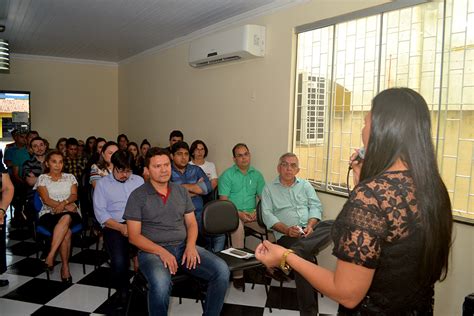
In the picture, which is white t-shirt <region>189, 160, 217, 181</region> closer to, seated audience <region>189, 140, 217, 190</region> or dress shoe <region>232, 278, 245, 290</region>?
seated audience <region>189, 140, 217, 190</region>

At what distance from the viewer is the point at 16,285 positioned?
3549 mm

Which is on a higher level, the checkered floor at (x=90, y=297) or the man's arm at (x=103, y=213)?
the man's arm at (x=103, y=213)

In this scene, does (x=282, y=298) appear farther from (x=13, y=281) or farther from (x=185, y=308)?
(x=13, y=281)

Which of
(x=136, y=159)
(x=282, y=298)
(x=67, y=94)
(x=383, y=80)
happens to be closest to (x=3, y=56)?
(x=136, y=159)

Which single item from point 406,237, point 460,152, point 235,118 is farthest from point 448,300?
point 235,118

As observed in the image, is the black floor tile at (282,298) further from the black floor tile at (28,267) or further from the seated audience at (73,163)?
the seated audience at (73,163)

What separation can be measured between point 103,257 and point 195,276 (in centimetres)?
194

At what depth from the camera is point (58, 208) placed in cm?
383

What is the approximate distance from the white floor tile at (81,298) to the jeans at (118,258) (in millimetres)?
248

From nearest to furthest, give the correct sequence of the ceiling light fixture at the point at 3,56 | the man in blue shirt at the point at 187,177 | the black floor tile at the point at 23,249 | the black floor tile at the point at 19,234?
the man in blue shirt at the point at 187,177 → the black floor tile at the point at 23,249 → the black floor tile at the point at 19,234 → the ceiling light fixture at the point at 3,56

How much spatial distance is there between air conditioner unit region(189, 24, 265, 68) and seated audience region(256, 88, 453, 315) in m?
3.28

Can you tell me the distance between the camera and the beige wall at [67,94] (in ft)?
25.5

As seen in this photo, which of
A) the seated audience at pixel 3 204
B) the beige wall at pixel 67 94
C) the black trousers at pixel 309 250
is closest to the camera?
the black trousers at pixel 309 250

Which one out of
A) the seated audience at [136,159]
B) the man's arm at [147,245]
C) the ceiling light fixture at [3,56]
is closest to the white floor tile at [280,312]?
the man's arm at [147,245]
